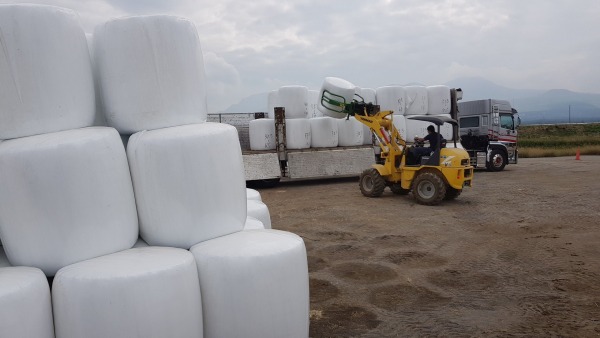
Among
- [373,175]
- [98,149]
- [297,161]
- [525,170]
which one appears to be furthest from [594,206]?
[98,149]

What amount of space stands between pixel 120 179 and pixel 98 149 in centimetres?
18

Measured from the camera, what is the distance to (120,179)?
2.29 metres

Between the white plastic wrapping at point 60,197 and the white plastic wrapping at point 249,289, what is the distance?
49 cm

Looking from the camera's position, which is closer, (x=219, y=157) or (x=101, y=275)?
(x=101, y=275)

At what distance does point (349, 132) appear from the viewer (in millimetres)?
12133

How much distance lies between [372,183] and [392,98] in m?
3.87

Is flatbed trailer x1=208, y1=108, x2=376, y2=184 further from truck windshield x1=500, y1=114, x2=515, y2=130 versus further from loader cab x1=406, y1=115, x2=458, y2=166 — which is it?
truck windshield x1=500, y1=114, x2=515, y2=130

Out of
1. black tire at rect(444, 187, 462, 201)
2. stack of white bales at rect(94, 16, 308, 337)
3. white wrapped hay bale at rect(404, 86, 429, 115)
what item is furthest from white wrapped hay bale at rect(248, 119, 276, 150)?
stack of white bales at rect(94, 16, 308, 337)

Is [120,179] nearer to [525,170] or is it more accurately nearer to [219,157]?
[219,157]

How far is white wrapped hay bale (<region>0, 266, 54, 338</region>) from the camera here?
185cm

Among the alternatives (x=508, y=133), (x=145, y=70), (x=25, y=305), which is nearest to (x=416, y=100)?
(x=508, y=133)

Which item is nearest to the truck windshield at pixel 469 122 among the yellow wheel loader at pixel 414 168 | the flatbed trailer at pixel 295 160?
the flatbed trailer at pixel 295 160

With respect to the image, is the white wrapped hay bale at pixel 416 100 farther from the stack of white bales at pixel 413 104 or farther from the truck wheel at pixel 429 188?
the truck wheel at pixel 429 188

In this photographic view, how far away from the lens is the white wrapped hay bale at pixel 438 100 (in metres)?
12.8
